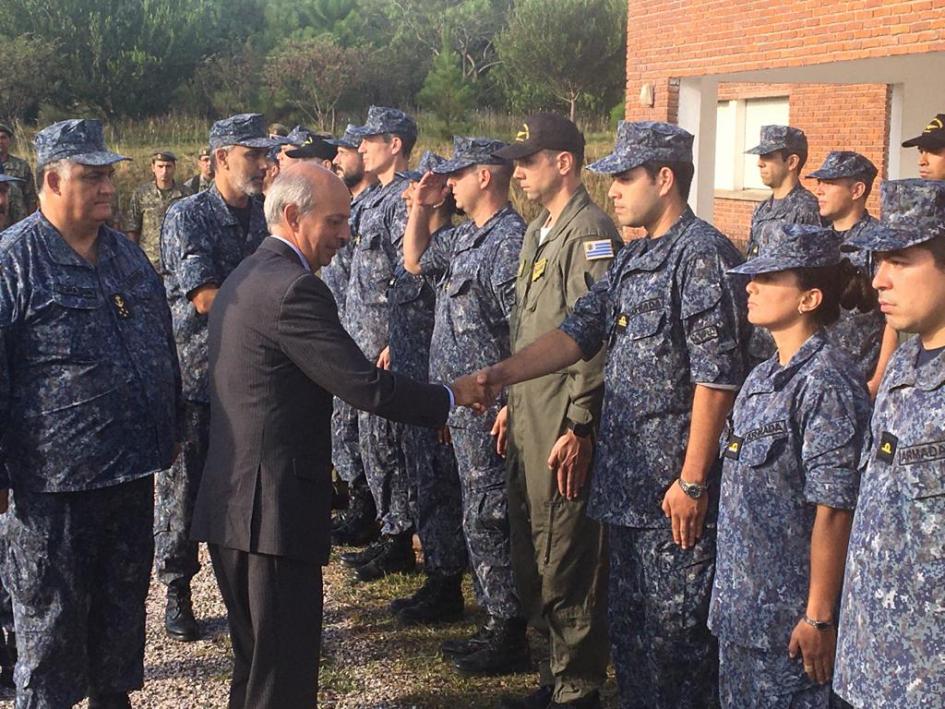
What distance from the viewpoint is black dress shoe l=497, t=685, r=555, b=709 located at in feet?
13.4

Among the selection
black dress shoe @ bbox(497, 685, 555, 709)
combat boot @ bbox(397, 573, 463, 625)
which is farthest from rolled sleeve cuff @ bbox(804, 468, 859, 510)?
combat boot @ bbox(397, 573, 463, 625)

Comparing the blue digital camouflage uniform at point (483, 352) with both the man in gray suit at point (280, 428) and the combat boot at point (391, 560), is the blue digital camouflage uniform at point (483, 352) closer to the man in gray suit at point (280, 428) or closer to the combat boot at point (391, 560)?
the combat boot at point (391, 560)

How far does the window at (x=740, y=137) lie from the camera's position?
1722 cm

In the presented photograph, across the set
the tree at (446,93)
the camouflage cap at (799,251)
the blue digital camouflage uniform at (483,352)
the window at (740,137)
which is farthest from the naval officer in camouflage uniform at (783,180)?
the tree at (446,93)

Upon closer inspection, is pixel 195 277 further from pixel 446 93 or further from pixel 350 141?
pixel 446 93

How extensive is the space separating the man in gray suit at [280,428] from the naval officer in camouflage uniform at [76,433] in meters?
0.61

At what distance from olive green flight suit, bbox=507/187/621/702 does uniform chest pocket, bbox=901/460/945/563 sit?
1.66 m

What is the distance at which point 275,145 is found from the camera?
5211 millimetres

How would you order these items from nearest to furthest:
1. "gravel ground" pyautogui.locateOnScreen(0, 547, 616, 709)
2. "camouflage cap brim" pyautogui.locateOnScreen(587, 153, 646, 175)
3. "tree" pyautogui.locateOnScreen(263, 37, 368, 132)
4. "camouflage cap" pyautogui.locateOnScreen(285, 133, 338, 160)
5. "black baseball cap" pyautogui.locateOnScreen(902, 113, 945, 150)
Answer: "camouflage cap brim" pyautogui.locateOnScreen(587, 153, 646, 175)
"gravel ground" pyautogui.locateOnScreen(0, 547, 616, 709)
"black baseball cap" pyautogui.locateOnScreen(902, 113, 945, 150)
"camouflage cap" pyautogui.locateOnScreen(285, 133, 338, 160)
"tree" pyautogui.locateOnScreen(263, 37, 368, 132)

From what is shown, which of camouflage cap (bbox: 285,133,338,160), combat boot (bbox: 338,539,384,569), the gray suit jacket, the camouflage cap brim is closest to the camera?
Result: the gray suit jacket

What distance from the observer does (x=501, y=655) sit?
4.49 meters

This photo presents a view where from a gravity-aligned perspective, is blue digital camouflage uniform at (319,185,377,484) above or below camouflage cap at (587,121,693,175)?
below

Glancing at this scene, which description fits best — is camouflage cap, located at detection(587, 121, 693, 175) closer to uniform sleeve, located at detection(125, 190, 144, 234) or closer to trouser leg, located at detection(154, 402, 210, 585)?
trouser leg, located at detection(154, 402, 210, 585)

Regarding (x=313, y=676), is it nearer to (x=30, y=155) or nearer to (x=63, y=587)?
(x=63, y=587)
